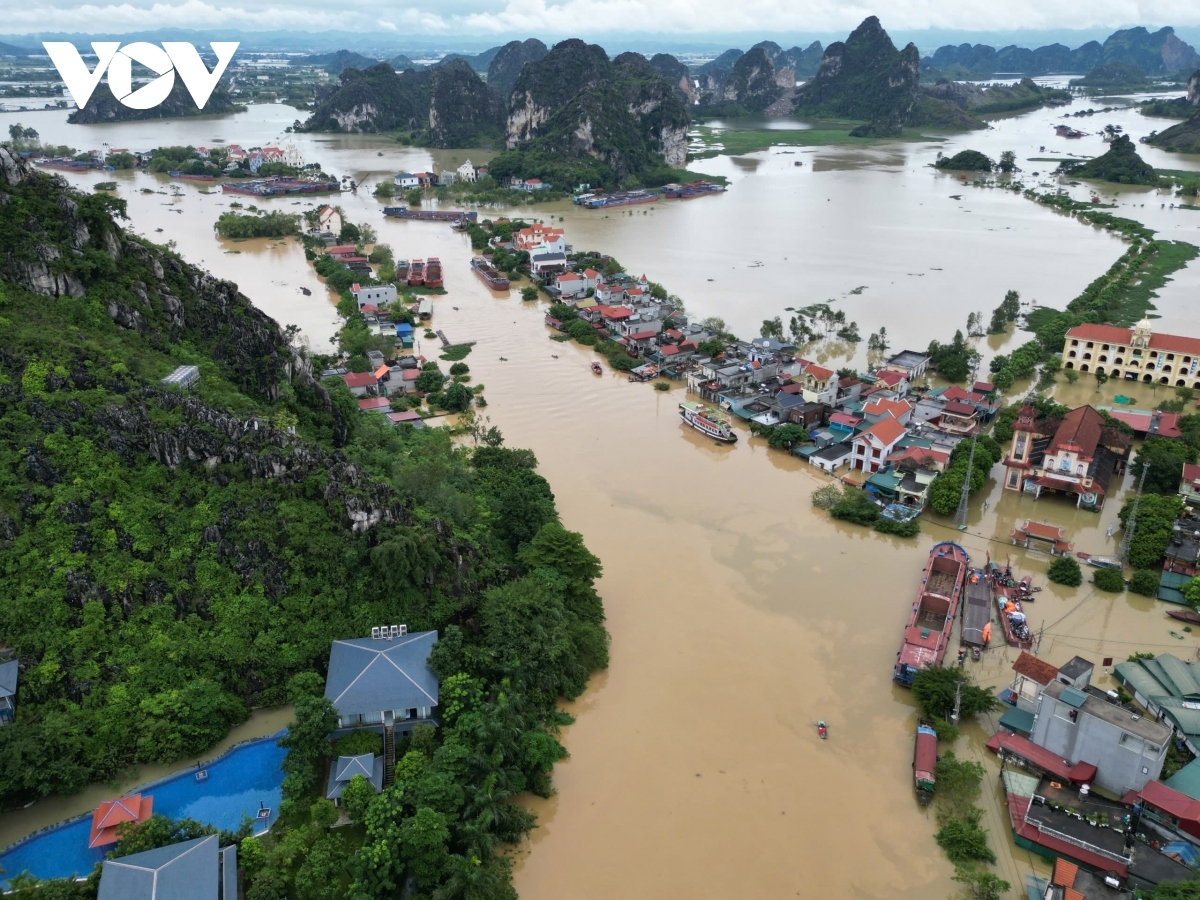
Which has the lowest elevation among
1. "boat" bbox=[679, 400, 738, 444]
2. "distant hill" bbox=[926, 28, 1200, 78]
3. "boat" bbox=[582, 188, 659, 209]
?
"boat" bbox=[679, 400, 738, 444]

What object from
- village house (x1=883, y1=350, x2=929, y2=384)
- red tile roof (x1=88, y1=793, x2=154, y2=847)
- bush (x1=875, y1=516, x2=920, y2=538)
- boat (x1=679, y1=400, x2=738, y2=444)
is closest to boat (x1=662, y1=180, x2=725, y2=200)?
village house (x1=883, y1=350, x2=929, y2=384)

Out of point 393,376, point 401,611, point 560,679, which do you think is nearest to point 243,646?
point 401,611

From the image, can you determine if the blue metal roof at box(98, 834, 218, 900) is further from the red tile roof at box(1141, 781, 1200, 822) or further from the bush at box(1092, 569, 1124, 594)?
the bush at box(1092, 569, 1124, 594)

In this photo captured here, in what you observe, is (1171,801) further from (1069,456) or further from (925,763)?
(1069,456)

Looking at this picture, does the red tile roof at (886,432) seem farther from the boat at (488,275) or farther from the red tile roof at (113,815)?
the boat at (488,275)

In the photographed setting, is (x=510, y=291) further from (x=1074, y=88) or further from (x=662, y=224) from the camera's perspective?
→ (x=1074, y=88)

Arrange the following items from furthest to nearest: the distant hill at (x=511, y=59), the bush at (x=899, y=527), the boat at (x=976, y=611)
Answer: the distant hill at (x=511, y=59), the bush at (x=899, y=527), the boat at (x=976, y=611)

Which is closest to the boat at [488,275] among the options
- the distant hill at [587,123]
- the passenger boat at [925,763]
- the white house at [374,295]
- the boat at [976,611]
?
the white house at [374,295]
